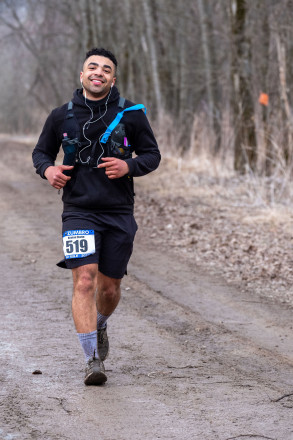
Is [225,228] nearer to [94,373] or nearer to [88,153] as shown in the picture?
[88,153]

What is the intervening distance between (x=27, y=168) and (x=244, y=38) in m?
7.18

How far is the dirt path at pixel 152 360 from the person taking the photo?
4.25 m

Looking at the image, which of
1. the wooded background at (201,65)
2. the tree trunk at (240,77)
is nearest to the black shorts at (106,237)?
the wooded background at (201,65)

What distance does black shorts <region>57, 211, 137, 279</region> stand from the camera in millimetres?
5016

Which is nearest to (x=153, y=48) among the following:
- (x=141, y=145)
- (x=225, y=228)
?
(x=225, y=228)

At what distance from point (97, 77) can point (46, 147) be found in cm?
55

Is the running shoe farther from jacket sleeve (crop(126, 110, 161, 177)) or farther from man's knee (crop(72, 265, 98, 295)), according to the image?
jacket sleeve (crop(126, 110, 161, 177))

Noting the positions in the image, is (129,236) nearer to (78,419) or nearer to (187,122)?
(78,419)

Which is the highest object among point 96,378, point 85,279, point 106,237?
point 106,237

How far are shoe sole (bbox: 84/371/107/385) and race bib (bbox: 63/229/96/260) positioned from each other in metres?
0.70

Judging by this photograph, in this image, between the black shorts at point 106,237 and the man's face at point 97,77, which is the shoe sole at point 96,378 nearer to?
the black shorts at point 106,237

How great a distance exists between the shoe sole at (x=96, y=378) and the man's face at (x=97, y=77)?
5.48ft

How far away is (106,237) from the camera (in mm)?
5133

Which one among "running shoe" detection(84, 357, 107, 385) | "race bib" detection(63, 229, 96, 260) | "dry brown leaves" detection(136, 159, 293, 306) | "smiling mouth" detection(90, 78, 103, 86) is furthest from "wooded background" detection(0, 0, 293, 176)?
"running shoe" detection(84, 357, 107, 385)
